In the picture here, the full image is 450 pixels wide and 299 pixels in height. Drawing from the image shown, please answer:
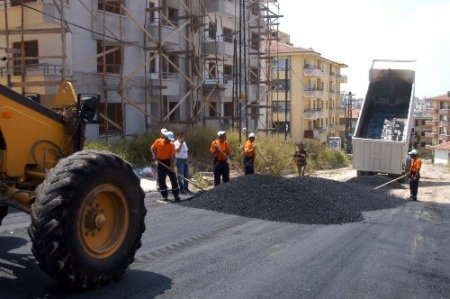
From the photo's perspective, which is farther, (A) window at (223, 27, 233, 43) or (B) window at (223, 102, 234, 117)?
(B) window at (223, 102, 234, 117)

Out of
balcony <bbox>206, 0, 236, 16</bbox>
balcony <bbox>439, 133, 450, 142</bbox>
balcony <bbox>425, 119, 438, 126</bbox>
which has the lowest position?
balcony <bbox>439, 133, 450, 142</bbox>

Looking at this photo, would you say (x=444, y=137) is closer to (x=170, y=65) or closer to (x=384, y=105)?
(x=170, y=65)

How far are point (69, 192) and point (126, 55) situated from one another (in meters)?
18.1

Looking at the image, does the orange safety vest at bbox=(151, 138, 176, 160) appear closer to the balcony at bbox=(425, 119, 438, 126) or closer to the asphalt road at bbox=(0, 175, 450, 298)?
the asphalt road at bbox=(0, 175, 450, 298)

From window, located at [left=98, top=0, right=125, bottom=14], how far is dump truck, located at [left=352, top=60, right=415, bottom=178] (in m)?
9.94

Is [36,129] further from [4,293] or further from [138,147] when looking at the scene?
[138,147]

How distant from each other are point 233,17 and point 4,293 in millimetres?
28953

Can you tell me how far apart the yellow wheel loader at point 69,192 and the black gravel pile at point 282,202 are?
4317mm

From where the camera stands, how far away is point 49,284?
473cm

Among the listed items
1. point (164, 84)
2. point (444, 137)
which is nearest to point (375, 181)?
point (164, 84)

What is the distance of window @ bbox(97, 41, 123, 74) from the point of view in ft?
66.3

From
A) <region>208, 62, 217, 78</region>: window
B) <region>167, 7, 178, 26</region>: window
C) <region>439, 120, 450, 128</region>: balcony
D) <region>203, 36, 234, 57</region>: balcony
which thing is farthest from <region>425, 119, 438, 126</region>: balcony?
<region>167, 7, 178, 26</region>: window

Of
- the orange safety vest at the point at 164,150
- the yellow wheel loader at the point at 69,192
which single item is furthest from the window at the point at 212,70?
the yellow wheel loader at the point at 69,192

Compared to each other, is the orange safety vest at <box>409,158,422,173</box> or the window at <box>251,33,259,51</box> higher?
the window at <box>251,33,259,51</box>
